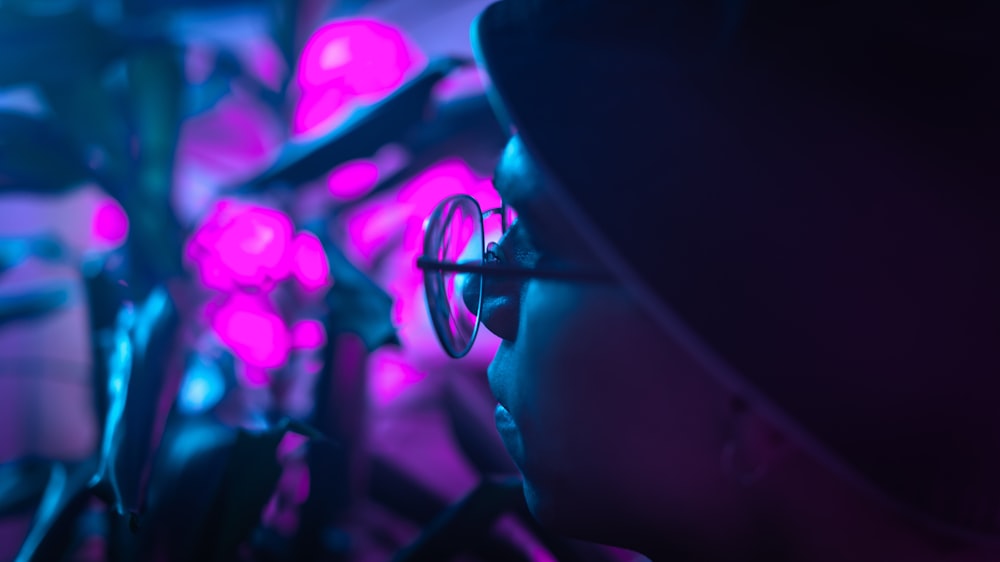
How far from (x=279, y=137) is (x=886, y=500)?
1.29 m

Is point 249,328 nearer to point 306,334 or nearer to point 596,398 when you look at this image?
point 306,334

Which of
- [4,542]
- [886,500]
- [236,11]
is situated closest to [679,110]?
[886,500]

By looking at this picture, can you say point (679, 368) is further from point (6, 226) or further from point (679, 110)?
point (6, 226)

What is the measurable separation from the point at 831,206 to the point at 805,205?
18mm

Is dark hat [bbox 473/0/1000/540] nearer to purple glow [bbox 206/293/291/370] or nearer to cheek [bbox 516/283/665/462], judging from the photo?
cheek [bbox 516/283/665/462]

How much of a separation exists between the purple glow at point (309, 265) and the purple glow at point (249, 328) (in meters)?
0.12

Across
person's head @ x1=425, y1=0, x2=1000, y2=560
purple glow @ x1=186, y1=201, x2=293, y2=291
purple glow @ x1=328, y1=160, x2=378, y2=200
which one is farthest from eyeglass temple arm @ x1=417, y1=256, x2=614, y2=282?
purple glow @ x1=186, y1=201, x2=293, y2=291

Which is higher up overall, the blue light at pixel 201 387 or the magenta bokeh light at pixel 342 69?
the magenta bokeh light at pixel 342 69

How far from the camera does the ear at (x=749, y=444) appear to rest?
416 mm

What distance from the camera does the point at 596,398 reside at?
0.46 m

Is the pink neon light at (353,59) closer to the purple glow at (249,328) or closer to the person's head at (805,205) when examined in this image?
the purple glow at (249,328)

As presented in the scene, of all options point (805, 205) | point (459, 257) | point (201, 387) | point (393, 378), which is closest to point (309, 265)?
point (201, 387)

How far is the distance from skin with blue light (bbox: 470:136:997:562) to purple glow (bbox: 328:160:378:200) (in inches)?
31.1

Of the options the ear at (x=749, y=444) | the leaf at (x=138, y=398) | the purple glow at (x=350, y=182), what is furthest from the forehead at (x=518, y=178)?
the purple glow at (x=350, y=182)
